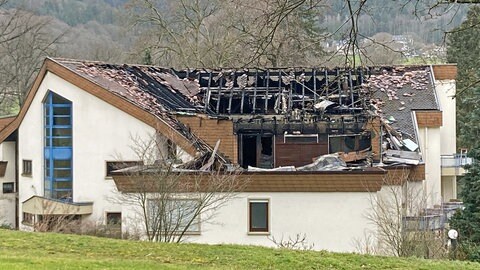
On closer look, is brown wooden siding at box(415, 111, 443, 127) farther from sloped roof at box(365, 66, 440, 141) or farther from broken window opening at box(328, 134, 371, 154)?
broken window opening at box(328, 134, 371, 154)

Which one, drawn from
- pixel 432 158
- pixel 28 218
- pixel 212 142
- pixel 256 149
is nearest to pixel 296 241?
pixel 212 142

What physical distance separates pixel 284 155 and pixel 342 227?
5.02 meters

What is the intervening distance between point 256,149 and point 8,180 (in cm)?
1252

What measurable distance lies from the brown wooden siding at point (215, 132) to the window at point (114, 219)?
4.36 m

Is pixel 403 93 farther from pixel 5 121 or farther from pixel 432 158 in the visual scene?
pixel 5 121

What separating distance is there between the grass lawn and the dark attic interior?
41.2 feet

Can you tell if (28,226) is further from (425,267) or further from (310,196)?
(425,267)

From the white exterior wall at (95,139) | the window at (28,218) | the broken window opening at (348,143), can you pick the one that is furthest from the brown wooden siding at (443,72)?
the window at (28,218)

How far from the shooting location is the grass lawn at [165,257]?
41.6 ft

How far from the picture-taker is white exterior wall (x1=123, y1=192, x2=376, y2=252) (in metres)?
27.0

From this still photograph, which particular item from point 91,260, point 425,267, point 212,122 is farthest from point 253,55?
point 212,122

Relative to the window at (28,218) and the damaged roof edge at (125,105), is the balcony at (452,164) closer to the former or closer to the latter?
the damaged roof edge at (125,105)

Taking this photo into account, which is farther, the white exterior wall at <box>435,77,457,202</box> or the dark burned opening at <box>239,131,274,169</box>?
the white exterior wall at <box>435,77,457,202</box>

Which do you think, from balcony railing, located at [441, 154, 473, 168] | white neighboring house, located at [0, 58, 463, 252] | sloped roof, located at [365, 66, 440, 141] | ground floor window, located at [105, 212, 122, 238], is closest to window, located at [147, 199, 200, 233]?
white neighboring house, located at [0, 58, 463, 252]
